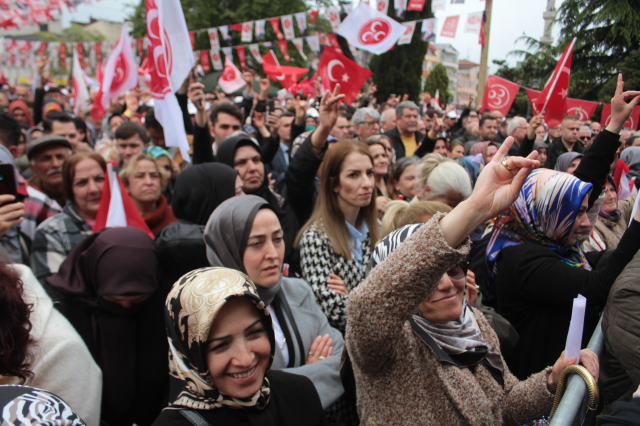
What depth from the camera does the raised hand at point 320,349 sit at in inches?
80.5

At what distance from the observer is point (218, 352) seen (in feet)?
4.62

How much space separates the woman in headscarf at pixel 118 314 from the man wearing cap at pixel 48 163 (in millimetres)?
2026

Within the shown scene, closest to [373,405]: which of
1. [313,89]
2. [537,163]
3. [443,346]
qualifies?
[443,346]

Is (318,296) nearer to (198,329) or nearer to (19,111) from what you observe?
(198,329)

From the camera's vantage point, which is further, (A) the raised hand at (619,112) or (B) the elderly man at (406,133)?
(B) the elderly man at (406,133)

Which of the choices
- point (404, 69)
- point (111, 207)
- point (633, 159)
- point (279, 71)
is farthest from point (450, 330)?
point (404, 69)

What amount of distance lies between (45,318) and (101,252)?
1.44 ft

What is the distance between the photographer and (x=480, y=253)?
2514 millimetres

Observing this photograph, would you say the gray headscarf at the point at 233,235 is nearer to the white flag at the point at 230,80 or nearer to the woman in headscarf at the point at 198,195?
the woman in headscarf at the point at 198,195

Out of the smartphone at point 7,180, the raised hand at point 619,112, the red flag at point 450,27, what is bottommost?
the smartphone at point 7,180

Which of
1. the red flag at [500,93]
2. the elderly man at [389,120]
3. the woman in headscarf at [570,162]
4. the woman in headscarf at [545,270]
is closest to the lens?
the woman in headscarf at [545,270]

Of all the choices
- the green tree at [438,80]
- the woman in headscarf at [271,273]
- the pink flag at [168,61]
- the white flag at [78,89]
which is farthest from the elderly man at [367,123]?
the green tree at [438,80]

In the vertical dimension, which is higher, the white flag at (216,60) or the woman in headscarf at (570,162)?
the white flag at (216,60)

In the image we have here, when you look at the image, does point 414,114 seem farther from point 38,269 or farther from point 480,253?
point 38,269
